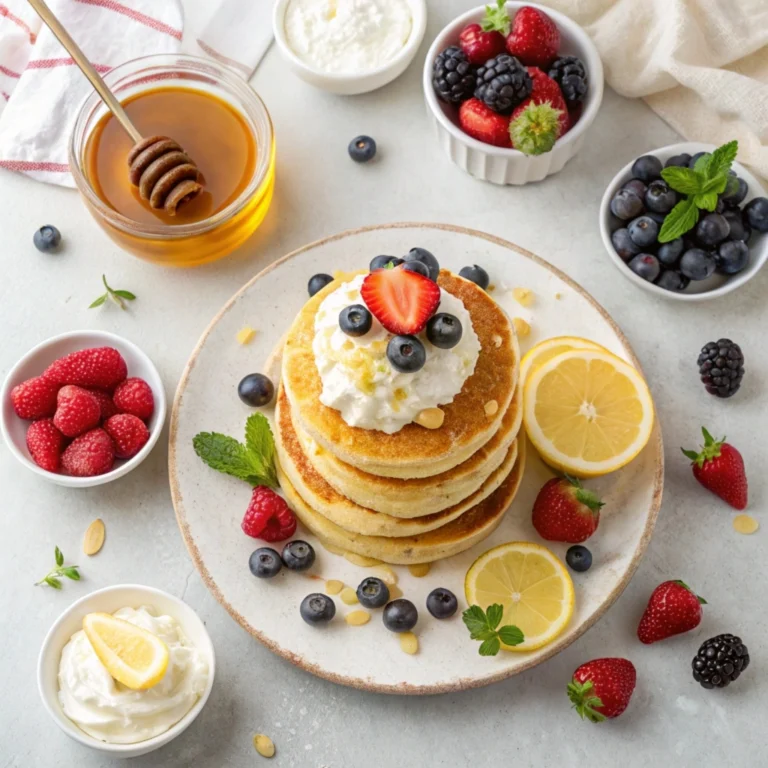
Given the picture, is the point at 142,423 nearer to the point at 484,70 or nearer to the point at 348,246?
the point at 348,246

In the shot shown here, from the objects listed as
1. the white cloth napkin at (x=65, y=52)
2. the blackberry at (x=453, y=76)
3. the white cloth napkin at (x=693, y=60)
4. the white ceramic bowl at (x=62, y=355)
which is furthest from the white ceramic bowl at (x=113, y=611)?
the white cloth napkin at (x=693, y=60)

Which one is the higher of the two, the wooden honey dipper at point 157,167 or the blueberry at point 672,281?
the wooden honey dipper at point 157,167

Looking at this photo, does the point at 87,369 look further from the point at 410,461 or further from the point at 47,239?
the point at 410,461

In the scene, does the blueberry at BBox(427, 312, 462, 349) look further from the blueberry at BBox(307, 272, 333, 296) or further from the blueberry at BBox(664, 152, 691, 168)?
the blueberry at BBox(664, 152, 691, 168)

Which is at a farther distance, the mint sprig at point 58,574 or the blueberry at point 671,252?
the blueberry at point 671,252

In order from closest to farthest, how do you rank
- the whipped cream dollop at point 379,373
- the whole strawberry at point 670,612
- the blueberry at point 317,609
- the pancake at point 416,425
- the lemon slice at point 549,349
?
the whipped cream dollop at point 379,373 → the pancake at point 416,425 → the blueberry at point 317,609 → the whole strawberry at point 670,612 → the lemon slice at point 549,349

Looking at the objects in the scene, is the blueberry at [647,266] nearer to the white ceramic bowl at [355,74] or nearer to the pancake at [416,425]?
the pancake at [416,425]

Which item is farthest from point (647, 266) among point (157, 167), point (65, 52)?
point (65, 52)

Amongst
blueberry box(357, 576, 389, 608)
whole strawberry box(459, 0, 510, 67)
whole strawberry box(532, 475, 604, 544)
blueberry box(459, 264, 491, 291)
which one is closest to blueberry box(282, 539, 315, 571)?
blueberry box(357, 576, 389, 608)
